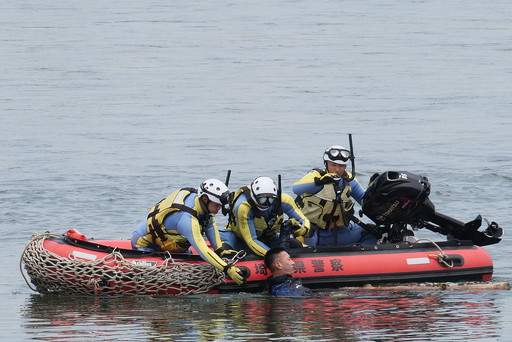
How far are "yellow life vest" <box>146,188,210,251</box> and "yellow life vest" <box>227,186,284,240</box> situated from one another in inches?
17.1

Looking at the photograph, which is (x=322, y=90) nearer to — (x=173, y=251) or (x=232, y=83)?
(x=232, y=83)

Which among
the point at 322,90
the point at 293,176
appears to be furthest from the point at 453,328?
the point at 322,90

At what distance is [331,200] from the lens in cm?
1262

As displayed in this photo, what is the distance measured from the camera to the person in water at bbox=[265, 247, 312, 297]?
12070 millimetres

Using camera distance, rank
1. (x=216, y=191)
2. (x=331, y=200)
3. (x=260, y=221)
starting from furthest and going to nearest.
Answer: (x=331, y=200)
(x=260, y=221)
(x=216, y=191)

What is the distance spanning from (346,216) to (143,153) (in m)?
10.2

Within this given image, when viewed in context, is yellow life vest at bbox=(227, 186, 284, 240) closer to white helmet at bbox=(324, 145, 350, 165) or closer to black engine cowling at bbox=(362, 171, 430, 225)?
white helmet at bbox=(324, 145, 350, 165)

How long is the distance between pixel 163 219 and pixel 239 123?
13.7 meters

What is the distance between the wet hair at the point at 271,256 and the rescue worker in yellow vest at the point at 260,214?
0.11 meters

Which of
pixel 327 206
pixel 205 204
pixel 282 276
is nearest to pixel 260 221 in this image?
pixel 282 276

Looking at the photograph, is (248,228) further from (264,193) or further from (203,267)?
(203,267)

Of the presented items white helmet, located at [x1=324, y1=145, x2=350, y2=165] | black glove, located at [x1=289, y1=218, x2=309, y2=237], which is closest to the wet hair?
black glove, located at [x1=289, y1=218, x2=309, y2=237]

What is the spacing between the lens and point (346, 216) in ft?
42.1

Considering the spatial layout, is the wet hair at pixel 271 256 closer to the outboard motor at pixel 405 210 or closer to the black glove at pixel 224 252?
the black glove at pixel 224 252
